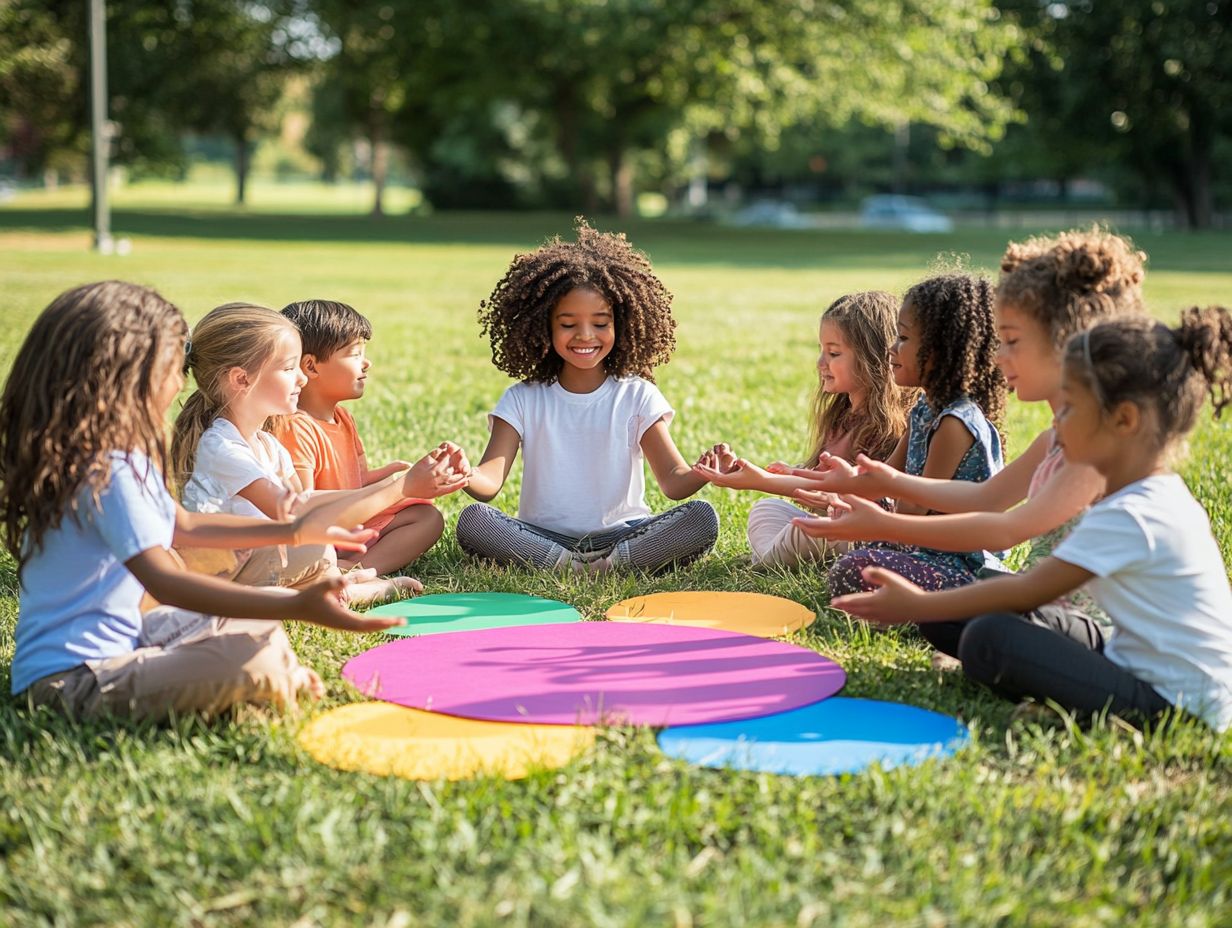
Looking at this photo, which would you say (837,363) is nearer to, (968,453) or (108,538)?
(968,453)

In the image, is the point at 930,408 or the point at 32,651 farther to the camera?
the point at 930,408


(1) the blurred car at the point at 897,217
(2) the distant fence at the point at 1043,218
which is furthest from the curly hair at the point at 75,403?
(1) the blurred car at the point at 897,217

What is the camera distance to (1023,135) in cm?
4719

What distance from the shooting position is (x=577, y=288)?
5031mm

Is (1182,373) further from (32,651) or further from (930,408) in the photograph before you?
(32,651)

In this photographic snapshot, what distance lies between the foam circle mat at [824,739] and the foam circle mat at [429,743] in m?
0.28

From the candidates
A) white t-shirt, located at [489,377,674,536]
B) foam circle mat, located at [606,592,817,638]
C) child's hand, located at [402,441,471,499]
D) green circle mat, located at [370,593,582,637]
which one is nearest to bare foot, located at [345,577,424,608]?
green circle mat, located at [370,593,582,637]

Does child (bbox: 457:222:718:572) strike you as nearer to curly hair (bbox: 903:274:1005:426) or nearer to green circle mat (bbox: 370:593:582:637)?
green circle mat (bbox: 370:593:582:637)

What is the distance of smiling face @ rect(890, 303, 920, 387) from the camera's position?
447cm

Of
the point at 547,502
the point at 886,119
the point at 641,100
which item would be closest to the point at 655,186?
the point at 641,100

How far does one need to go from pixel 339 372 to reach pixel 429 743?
6.88ft

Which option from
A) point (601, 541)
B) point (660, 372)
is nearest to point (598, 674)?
point (601, 541)

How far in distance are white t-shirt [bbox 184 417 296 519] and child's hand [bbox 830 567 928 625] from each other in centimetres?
196

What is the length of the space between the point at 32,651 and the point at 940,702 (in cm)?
231
